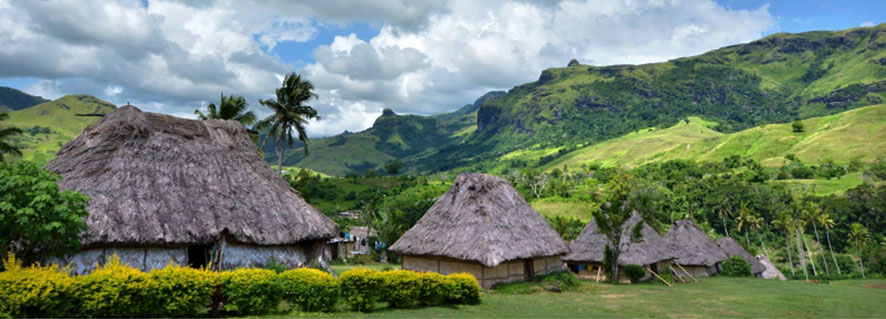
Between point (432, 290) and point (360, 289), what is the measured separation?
2.61m

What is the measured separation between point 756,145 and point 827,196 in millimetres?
66067

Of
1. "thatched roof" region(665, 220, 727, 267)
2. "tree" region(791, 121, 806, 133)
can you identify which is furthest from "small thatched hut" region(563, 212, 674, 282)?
"tree" region(791, 121, 806, 133)

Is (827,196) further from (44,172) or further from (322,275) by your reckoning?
(44,172)

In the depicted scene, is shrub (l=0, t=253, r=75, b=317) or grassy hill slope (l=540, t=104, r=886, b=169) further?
grassy hill slope (l=540, t=104, r=886, b=169)

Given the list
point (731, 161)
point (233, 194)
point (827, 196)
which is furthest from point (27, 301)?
point (731, 161)

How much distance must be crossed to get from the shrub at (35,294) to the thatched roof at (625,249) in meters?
29.1

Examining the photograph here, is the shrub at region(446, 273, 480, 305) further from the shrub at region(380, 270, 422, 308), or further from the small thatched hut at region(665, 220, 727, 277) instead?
the small thatched hut at region(665, 220, 727, 277)

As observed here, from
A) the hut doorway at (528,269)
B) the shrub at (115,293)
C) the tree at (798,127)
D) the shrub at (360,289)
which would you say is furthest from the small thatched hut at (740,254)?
the tree at (798,127)

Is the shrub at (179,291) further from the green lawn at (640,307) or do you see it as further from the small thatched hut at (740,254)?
the small thatched hut at (740,254)

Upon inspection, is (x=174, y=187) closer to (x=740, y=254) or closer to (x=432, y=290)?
(x=432, y=290)

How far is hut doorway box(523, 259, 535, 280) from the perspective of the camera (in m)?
25.4

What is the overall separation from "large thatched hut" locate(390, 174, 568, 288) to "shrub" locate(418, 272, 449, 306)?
6.11m

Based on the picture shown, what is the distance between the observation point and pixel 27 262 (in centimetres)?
1340

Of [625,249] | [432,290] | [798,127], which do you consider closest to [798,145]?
[798,127]
